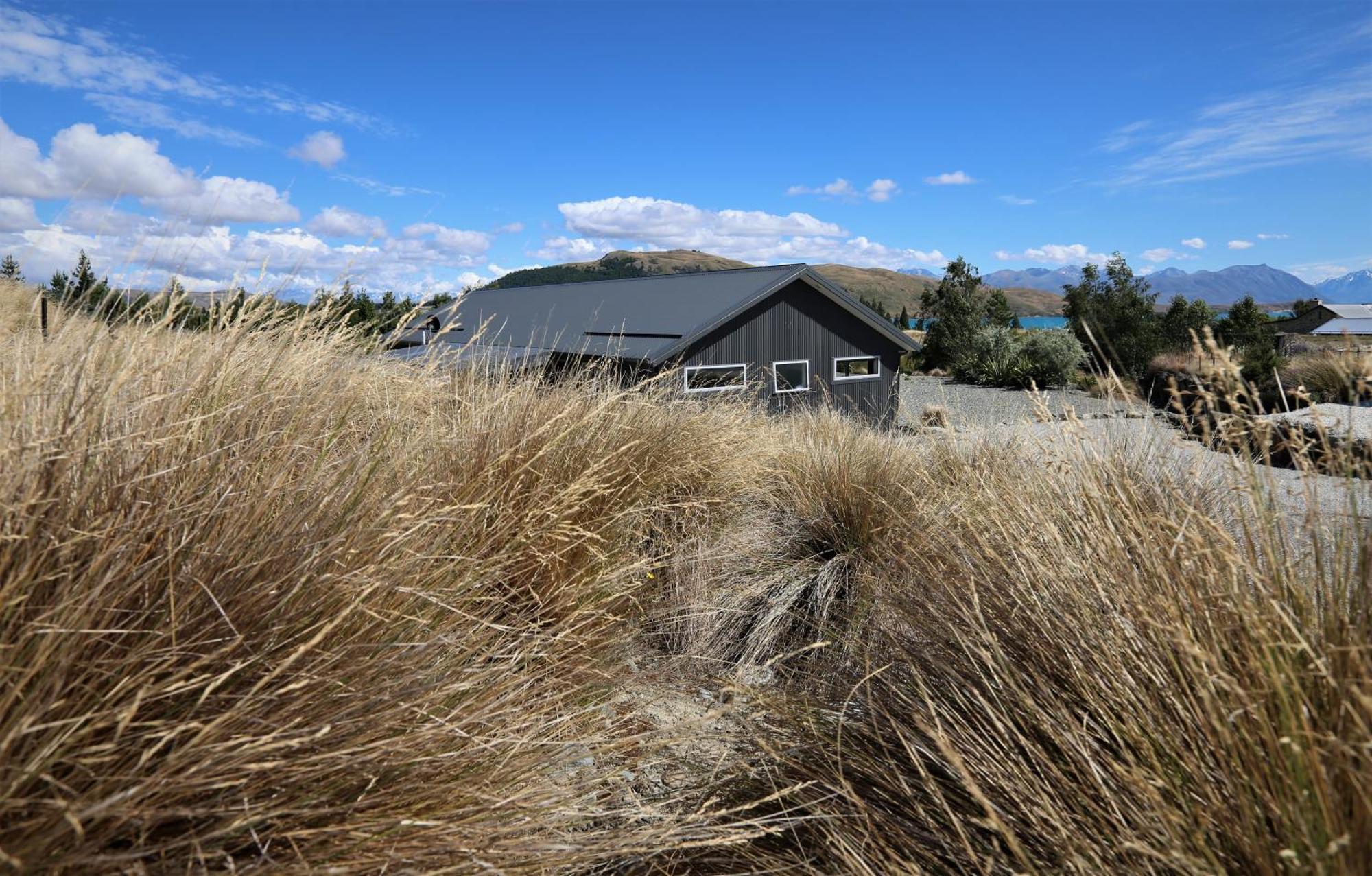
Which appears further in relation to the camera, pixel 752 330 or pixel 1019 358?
pixel 1019 358

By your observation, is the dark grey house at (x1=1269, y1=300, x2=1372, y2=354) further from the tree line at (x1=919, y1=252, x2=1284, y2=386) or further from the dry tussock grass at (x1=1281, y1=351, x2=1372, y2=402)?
the dry tussock grass at (x1=1281, y1=351, x2=1372, y2=402)

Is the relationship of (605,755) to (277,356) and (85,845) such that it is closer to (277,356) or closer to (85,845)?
(85,845)

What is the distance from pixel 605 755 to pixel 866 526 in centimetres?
234

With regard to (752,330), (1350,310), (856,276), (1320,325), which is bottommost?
(752,330)

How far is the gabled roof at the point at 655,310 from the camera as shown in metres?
16.9

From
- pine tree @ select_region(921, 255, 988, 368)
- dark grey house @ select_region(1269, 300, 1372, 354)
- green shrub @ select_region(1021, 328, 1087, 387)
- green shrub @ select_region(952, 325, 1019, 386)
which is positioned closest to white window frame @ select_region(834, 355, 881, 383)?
green shrub @ select_region(1021, 328, 1087, 387)

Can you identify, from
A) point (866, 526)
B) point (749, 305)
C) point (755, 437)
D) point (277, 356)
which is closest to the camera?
point (277, 356)

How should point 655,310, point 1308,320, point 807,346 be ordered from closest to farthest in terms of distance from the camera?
point 655,310, point 807,346, point 1308,320

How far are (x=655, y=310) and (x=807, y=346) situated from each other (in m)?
4.11

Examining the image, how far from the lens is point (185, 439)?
175cm

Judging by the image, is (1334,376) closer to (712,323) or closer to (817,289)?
(712,323)

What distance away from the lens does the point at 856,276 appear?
5817 inches

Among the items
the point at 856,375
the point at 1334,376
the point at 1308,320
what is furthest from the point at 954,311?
the point at 1308,320

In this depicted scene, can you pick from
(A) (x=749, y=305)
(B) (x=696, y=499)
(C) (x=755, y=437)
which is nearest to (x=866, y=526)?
(B) (x=696, y=499)
